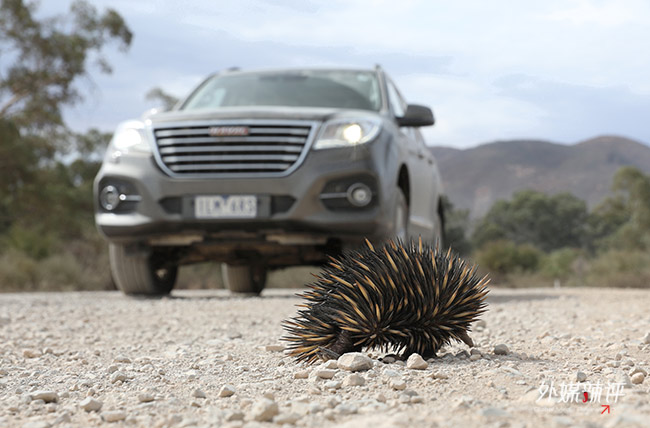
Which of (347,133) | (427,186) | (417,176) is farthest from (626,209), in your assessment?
(347,133)

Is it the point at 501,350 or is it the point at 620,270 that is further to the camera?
the point at 620,270

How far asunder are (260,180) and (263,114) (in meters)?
0.61

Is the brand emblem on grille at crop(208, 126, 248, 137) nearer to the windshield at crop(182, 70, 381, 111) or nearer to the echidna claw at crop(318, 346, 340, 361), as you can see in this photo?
the windshield at crop(182, 70, 381, 111)

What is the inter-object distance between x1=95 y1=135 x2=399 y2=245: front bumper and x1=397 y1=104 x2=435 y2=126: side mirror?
1.82ft

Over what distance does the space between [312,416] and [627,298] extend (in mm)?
5738

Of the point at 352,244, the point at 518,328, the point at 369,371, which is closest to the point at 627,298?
the point at 352,244

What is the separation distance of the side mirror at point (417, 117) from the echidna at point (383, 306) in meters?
3.63

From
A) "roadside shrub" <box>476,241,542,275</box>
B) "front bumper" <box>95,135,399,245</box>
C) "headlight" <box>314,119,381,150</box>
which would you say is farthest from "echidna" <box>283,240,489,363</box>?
"roadside shrub" <box>476,241,542,275</box>

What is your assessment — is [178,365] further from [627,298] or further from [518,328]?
[627,298]

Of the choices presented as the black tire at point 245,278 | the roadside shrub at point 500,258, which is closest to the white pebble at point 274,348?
the black tire at point 245,278

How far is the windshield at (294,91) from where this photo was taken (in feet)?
23.2

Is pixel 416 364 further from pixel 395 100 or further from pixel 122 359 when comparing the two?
pixel 395 100

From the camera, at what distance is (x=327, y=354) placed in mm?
3014

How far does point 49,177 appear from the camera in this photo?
17.7 m
